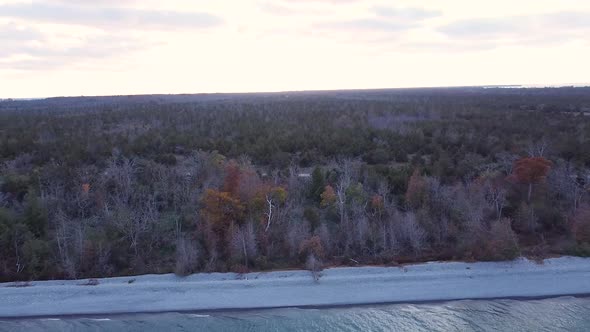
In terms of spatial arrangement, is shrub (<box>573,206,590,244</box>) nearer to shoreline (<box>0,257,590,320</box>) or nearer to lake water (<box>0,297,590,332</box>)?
shoreline (<box>0,257,590,320</box>)

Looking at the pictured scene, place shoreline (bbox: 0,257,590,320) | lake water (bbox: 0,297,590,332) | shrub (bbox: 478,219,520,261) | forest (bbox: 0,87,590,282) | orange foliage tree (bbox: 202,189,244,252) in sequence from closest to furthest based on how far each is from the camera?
lake water (bbox: 0,297,590,332), shoreline (bbox: 0,257,590,320), shrub (bbox: 478,219,520,261), forest (bbox: 0,87,590,282), orange foliage tree (bbox: 202,189,244,252)

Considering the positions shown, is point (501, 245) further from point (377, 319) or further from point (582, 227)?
point (377, 319)

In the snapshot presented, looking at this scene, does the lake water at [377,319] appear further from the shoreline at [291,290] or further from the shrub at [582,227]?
the shrub at [582,227]

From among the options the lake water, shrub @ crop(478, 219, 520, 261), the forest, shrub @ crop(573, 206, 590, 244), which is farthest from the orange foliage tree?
shrub @ crop(573, 206, 590, 244)

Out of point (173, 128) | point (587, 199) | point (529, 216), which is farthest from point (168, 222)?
point (173, 128)

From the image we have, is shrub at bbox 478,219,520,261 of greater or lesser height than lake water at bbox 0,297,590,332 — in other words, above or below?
above

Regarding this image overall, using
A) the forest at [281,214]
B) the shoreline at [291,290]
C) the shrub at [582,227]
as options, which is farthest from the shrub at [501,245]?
the shrub at [582,227]
